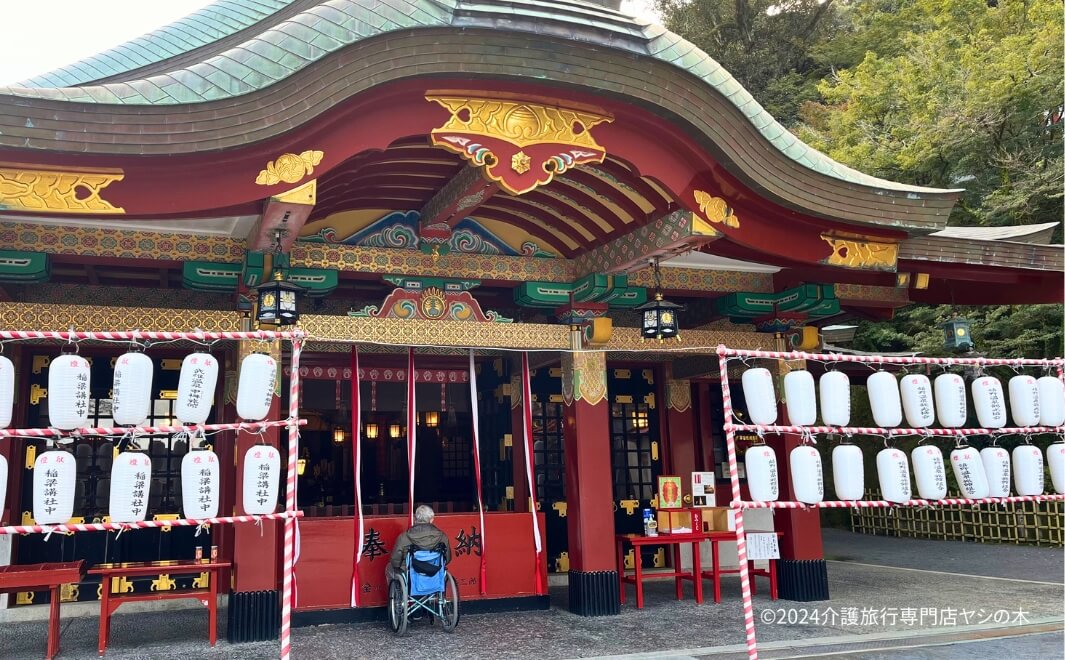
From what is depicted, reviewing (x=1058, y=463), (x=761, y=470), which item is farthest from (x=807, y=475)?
(x=1058, y=463)

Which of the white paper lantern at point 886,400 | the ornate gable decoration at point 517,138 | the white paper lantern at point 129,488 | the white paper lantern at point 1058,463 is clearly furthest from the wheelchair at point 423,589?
the white paper lantern at point 1058,463

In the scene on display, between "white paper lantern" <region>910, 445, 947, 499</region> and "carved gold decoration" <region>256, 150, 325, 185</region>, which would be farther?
"white paper lantern" <region>910, 445, 947, 499</region>

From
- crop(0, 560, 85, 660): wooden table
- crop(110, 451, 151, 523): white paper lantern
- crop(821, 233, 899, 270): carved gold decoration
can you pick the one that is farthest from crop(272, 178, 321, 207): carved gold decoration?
crop(821, 233, 899, 270): carved gold decoration

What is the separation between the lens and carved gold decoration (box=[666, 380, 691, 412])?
11.9m

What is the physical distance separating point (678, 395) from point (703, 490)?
182 centimetres

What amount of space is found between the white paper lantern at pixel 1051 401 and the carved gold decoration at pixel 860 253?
1.88 metres

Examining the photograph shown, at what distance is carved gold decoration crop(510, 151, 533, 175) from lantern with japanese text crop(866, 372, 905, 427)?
3.44 metres

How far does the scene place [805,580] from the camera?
9.32 meters

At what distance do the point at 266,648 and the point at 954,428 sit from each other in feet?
20.9

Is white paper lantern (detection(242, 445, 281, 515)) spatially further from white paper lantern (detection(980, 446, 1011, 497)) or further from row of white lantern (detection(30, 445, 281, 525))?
white paper lantern (detection(980, 446, 1011, 497))

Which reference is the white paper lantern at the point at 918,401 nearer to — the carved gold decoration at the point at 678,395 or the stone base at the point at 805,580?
the stone base at the point at 805,580

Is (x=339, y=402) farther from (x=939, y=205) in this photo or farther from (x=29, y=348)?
(x=939, y=205)

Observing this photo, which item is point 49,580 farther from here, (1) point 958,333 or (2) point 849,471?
(1) point 958,333

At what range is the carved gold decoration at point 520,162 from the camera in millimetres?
6582
